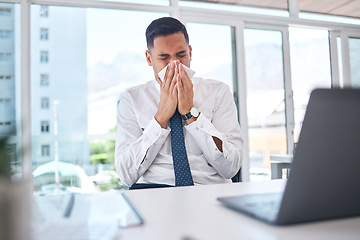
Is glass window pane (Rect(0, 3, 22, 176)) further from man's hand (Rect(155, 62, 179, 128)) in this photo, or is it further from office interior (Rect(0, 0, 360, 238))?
man's hand (Rect(155, 62, 179, 128))

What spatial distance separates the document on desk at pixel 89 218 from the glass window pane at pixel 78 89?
2.71 m

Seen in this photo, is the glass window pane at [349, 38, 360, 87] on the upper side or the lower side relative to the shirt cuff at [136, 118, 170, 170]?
upper

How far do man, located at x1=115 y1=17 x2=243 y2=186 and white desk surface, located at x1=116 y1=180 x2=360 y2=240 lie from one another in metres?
0.61

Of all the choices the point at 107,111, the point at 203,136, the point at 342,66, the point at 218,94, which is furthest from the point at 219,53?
the point at 203,136

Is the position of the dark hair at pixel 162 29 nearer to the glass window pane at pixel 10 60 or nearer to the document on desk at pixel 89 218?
the document on desk at pixel 89 218

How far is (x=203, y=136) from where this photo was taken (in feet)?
4.32

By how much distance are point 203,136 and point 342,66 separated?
3.96 m

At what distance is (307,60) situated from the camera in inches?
170

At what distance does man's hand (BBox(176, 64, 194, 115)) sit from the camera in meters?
1.36

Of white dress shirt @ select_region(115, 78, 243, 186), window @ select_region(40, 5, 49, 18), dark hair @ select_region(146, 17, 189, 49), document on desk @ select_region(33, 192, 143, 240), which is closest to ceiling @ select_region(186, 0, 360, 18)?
window @ select_region(40, 5, 49, 18)

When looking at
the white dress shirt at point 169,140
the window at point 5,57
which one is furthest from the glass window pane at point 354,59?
the window at point 5,57

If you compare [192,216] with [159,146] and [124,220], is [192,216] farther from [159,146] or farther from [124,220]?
[159,146]

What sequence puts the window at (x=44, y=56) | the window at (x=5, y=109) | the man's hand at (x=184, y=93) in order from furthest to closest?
the window at (x=44, y=56) < the window at (x=5, y=109) < the man's hand at (x=184, y=93)

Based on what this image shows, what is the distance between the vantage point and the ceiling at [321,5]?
158 inches
